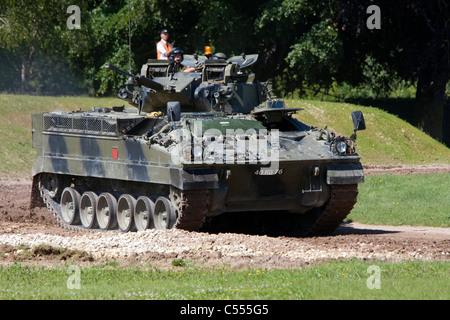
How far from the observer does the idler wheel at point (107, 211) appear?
17.3 metres

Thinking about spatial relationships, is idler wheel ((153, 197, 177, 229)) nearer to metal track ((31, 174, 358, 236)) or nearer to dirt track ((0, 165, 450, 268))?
metal track ((31, 174, 358, 236))

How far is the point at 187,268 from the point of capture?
1195cm

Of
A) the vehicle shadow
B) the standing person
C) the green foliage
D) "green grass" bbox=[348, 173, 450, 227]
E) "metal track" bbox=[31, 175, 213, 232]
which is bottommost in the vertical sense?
the vehicle shadow

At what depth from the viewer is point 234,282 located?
10.6 metres

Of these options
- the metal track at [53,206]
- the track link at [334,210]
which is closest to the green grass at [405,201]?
the track link at [334,210]

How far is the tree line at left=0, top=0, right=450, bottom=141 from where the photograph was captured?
3244cm

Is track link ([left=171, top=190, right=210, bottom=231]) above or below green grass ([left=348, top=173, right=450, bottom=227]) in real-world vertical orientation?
above

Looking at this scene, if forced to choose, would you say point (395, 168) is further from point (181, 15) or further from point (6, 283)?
point (6, 283)

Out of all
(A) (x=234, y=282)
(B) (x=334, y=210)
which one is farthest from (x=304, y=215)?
(A) (x=234, y=282)

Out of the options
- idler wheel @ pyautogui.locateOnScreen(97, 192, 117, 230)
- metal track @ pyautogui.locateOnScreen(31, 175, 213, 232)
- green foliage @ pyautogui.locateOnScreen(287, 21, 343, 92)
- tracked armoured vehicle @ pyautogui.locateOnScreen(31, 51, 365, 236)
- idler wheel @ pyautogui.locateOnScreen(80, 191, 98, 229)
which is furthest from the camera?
green foliage @ pyautogui.locateOnScreen(287, 21, 343, 92)

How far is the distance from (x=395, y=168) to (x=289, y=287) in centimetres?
1965

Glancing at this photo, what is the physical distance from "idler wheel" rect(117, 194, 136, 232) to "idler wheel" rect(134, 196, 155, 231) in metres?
0.11

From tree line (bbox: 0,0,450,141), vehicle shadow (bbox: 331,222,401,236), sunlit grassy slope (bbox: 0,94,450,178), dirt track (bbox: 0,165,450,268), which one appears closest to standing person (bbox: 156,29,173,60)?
dirt track (bbox: 0,165,450,268)
